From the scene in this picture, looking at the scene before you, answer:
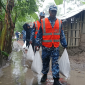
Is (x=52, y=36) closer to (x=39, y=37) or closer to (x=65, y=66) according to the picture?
(x=39, y=37)

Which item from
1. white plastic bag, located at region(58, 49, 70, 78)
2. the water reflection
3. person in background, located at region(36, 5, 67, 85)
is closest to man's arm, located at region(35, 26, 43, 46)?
person in background, located at region(36, 5, 67, 85)

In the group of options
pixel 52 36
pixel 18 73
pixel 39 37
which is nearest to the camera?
pixel 52 36

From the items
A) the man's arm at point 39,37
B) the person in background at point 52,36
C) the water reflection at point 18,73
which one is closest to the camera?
the person in background at point 52,36

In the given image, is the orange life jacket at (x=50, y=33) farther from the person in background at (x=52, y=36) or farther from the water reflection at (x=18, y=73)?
the water reflection at (x=18, y=73)

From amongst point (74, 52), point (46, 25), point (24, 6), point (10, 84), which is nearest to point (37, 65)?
point (10, 84)

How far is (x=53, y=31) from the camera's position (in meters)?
2.86

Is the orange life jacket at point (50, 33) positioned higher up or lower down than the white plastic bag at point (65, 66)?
higher up

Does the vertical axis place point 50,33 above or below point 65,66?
above

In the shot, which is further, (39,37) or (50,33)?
(39,37)

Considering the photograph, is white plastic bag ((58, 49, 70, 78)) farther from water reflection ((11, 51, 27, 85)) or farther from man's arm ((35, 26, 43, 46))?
water reflection ((11, 51, 27, 85))

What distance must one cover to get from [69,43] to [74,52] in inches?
33.6

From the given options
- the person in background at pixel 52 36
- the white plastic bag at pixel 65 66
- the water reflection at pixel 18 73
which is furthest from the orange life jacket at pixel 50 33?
the water reflection at pixel 18 73

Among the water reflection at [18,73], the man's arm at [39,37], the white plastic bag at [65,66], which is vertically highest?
the man's arm at [39,37]

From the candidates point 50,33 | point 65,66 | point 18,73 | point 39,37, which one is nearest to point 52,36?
point 50,33
